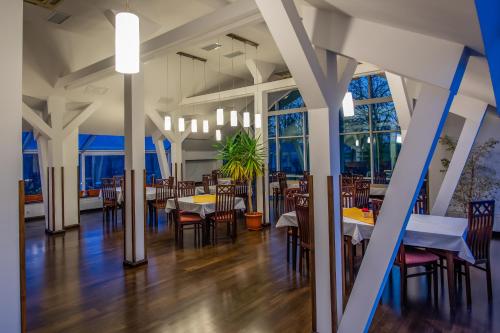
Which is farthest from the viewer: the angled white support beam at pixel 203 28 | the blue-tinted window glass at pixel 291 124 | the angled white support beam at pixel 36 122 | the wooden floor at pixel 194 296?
the blue-tinted window glass at pixel 291 124

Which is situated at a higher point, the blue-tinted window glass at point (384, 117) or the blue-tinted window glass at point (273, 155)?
the blue-tinted window glass at point (384, 117)

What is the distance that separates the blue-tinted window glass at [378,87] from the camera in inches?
355

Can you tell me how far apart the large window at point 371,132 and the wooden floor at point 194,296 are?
5.31 m

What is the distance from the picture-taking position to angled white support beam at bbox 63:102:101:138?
6930mm

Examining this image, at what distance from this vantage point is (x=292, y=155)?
37.4 feet

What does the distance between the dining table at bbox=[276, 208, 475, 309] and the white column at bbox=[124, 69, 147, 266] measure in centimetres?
274

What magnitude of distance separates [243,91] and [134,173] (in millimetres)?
3675

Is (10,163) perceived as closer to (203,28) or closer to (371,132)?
(203,28)

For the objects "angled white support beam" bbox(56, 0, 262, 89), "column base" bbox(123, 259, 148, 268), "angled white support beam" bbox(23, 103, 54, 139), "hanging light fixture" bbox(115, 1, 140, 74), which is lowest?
"column base" bbox(123, 259, 148, 268)

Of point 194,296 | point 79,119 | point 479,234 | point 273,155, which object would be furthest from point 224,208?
point 273,155

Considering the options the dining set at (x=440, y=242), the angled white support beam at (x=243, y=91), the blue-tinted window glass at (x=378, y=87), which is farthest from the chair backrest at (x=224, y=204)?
the blue-tinted window glass at (x=378, y=87)

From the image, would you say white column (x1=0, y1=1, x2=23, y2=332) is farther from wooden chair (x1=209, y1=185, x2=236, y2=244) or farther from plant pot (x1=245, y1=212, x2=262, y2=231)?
plant pot (x1=245, y1=212, x2=262, y2=231)

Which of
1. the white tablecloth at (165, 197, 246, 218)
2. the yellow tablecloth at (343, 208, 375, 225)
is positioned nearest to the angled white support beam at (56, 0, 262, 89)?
the white tablecloth at (165, 197, 246, 218)

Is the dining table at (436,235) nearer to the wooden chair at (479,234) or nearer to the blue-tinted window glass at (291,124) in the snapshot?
the wooden chair at (479,234)
